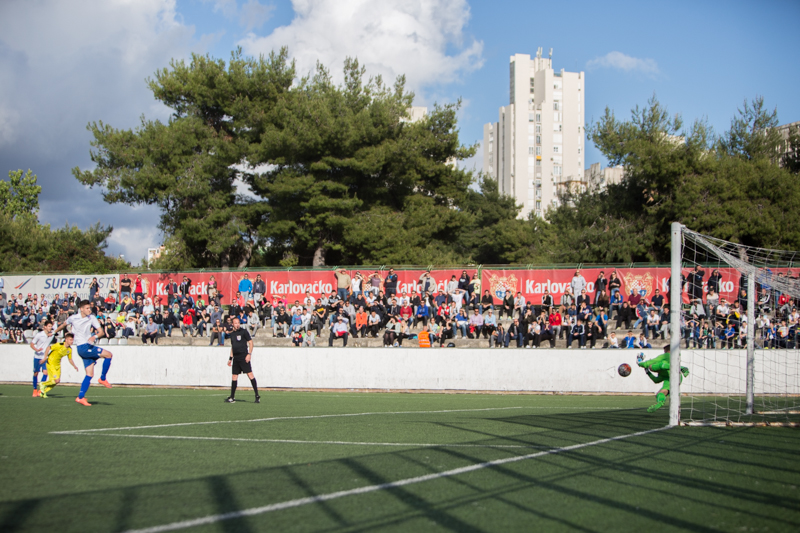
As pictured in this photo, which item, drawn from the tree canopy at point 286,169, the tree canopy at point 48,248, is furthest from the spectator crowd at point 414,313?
the tree canopy at point 48,248

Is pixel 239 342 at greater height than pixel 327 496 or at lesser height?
greater

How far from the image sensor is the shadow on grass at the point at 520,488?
4.43 metres

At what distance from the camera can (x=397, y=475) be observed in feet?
18.8

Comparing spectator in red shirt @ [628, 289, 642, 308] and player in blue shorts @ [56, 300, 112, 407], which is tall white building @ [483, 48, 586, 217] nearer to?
spectator in red shirt @ [628, 289, 642, 308]

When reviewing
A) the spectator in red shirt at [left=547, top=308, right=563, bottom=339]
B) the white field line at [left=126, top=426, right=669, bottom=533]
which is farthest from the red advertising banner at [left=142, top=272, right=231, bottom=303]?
the white field line at [left=126, top=426, right=669, bottom=533]

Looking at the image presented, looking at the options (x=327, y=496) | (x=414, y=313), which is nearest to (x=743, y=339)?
(x=414, y=313)

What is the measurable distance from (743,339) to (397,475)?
1441 centimetres

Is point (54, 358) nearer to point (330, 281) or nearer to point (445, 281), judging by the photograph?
point (330, 281)

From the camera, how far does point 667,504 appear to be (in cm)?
487

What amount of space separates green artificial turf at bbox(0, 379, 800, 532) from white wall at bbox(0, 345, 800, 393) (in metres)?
7.43

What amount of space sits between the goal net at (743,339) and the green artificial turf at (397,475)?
17.5ft

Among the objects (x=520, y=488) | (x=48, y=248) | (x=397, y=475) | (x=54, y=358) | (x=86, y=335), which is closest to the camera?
(x=520, y=488)

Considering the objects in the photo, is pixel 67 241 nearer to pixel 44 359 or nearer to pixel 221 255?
pixel 221 255

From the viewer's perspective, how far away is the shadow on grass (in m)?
4.43
